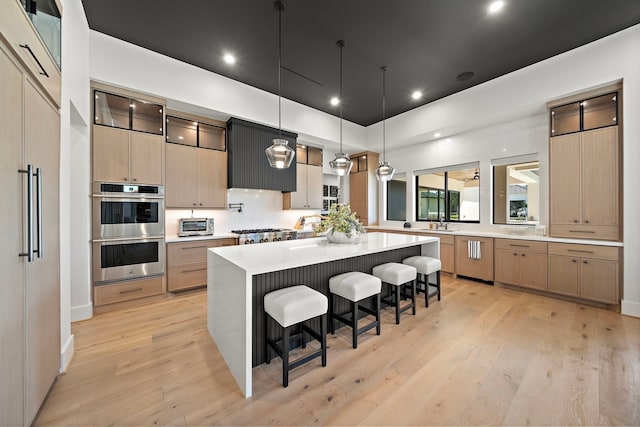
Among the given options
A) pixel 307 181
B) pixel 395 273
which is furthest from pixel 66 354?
pixel 307 181

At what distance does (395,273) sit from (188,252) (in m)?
2.94

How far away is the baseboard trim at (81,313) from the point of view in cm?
278

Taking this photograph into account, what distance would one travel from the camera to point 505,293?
12.1 ft

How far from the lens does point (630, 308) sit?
9.50ft

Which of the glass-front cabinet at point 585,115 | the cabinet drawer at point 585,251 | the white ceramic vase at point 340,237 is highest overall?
the glass-front cabinet at point 585,115

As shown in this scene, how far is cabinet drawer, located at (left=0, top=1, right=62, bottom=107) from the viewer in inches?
44.8

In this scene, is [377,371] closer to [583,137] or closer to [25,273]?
[25,273]

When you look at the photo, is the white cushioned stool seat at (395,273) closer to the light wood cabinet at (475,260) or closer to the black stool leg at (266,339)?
the black stool leg at (266,339)

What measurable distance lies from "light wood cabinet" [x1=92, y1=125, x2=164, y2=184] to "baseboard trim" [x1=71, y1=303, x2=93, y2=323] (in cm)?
149

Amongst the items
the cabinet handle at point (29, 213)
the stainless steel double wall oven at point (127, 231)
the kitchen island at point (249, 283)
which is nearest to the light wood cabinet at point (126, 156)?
the stainless steel double wall oven at point (127, 231)

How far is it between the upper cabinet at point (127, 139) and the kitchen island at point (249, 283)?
74.0 inches

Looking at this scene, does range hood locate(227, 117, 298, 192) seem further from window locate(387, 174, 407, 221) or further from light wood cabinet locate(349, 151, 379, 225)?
window locate(387, 174, 407, 221)

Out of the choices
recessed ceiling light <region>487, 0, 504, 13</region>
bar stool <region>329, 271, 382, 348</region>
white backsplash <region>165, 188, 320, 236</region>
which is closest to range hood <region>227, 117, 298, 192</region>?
white backsplash <region>165, 188, 320, 236</region>

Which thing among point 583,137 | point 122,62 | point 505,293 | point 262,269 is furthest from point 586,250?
point 122,62
